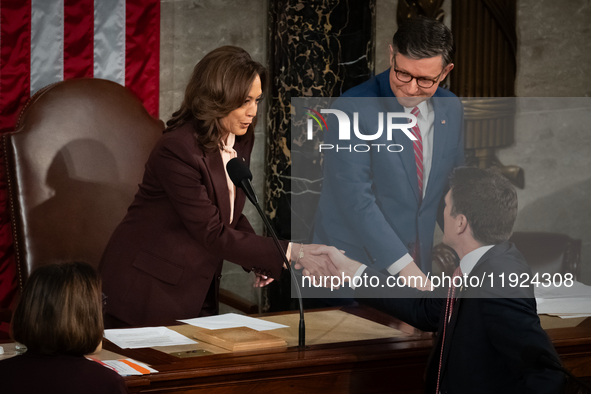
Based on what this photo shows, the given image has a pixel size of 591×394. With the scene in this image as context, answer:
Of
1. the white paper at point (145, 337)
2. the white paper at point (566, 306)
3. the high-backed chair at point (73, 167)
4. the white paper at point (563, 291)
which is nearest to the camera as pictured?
the white paper at point (145, 337)

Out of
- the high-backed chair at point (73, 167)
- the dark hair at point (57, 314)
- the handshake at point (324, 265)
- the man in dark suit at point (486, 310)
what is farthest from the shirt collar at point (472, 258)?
the high-backed chair at point (73, 167)

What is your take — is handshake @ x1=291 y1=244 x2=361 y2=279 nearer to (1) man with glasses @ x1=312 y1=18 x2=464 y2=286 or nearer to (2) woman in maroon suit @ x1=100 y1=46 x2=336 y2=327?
(2) woman in maroon suit @ x1=100 y1=46 x2=336 y2=327

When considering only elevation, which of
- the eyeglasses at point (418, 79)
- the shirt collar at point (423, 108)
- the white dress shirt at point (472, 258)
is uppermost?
the eyeglasses at point (418, 79)

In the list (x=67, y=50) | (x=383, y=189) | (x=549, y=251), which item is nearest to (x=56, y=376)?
(x=383, y=189)

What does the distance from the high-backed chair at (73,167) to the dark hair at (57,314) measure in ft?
5.60

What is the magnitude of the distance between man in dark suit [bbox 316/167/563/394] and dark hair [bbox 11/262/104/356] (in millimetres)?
879

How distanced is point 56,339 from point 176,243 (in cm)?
108

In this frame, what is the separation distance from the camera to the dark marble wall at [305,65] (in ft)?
12.3

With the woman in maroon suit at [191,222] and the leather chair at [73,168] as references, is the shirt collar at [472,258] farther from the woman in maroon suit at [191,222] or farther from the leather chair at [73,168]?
the leather chair at [73,168]

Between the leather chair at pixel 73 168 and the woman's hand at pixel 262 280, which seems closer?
the woman's hand at pixel 262 280

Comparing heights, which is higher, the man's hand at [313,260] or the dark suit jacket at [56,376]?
the man's hand at [313,260]

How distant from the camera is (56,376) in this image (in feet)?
4.32

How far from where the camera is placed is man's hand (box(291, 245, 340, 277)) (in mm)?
2387

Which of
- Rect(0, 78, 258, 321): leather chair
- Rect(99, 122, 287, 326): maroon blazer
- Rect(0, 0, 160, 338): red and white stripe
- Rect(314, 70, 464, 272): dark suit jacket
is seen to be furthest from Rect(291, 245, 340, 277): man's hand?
Rect(0, 0, 160, 338): red and white stripe
